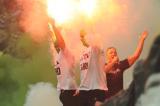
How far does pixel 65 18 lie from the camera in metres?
2.09

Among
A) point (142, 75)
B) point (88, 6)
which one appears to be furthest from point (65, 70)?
point (142, 75)

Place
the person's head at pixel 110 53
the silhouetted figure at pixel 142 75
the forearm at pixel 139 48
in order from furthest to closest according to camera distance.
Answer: the person's head at pixel 110 53 → the forearm at pixel 139 48 → the silhouetted figure at pixel 142 75

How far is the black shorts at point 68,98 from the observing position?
206cm

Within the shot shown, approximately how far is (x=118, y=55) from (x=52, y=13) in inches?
16.2

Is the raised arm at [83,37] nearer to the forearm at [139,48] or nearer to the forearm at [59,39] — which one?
the forearm at [59,39]

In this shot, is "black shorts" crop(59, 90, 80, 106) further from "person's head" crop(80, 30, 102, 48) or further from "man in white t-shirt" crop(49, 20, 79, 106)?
"person's head" crop(80, 30, 102, 48)

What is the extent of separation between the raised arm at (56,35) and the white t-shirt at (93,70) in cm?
13

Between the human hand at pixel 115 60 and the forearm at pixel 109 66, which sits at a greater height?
the human hand at pixel 115 60

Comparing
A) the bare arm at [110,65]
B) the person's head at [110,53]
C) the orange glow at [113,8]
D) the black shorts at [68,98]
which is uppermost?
the orange glow at [113,8]

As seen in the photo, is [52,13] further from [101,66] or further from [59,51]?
[101,66]

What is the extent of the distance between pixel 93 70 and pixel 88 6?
1.08ft

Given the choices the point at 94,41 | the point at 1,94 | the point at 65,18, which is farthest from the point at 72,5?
the point at 1,94

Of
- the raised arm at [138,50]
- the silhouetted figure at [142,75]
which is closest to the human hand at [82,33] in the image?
the raised arm at [138,50]

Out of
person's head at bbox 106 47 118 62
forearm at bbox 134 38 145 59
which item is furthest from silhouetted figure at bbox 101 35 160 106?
person's head at bbox 106 47 118 62
